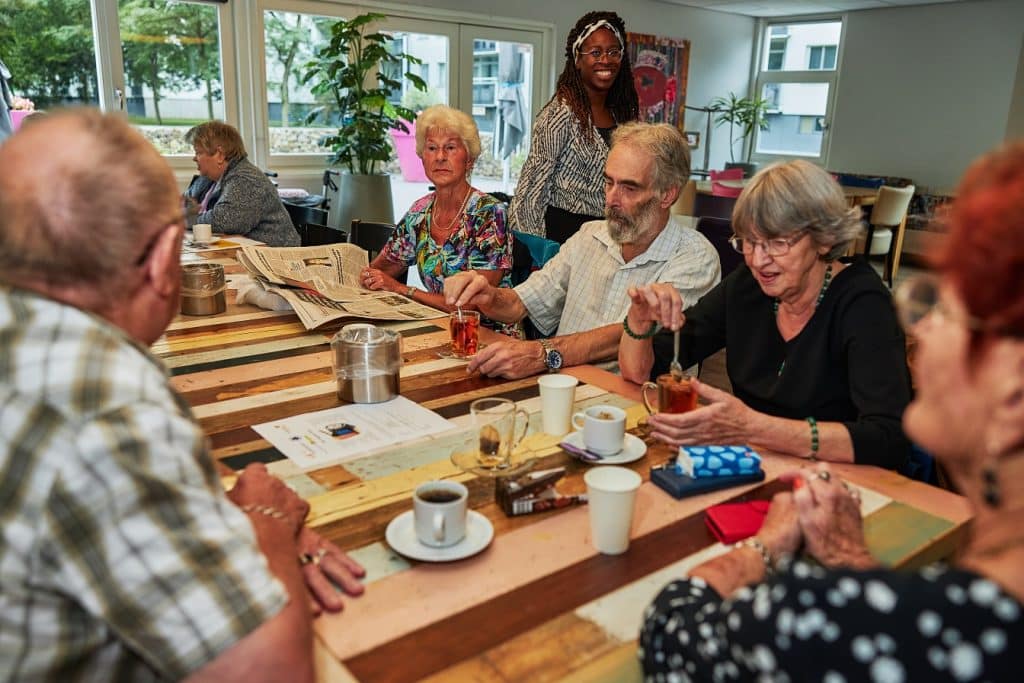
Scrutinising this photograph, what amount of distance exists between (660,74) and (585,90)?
5.93 metres

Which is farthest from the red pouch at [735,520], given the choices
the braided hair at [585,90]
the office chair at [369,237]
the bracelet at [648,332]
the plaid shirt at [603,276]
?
the office chair at [369,237]

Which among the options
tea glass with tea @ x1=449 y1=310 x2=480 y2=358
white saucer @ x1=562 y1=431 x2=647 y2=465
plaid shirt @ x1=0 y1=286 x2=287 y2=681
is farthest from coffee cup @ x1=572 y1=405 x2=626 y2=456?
plaid shirt @ x1=0 y1=286 x2=287 y2=681

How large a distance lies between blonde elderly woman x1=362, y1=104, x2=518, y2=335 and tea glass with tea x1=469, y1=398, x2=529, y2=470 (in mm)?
1348

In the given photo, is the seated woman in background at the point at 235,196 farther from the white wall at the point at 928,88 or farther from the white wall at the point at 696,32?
the white wall at the point at 928,88

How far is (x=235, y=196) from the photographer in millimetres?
3865

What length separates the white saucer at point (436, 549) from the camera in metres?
1.07

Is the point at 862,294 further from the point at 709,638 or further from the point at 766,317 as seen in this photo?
the point at 709,638

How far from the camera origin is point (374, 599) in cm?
100

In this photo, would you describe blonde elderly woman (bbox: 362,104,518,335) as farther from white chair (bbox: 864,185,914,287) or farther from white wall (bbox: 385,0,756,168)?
white chair (bbox: 864,185,914,287)

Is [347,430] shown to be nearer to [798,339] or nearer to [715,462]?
[715,462]

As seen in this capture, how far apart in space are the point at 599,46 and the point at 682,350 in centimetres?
180

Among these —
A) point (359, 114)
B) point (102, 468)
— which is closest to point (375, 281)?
point (102, 468)

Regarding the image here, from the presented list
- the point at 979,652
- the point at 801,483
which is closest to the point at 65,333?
the point at 979,652

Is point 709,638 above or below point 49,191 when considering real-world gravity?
below
